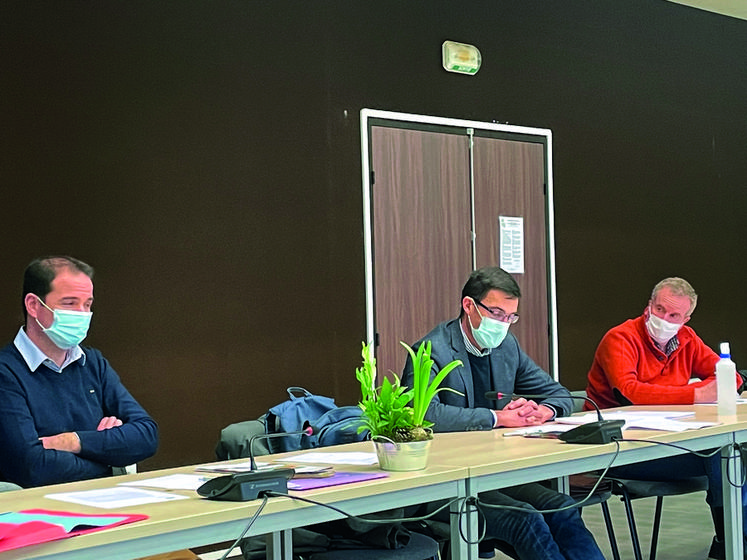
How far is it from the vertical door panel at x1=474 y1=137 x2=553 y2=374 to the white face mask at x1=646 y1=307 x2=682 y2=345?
1751 millimetres

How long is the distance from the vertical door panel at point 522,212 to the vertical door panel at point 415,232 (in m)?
0.13

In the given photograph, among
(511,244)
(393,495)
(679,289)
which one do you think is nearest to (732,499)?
(679,289)

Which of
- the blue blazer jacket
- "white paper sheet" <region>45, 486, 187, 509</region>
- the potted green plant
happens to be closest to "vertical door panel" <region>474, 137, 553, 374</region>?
the blue blazer jacket

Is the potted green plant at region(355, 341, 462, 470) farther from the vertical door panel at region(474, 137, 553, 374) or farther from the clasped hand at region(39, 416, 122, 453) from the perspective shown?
the vertical door panel at region(474, 137, 553, 374)

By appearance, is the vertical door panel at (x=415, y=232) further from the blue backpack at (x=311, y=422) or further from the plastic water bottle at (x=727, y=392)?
the blue backpack at (x=311, y=422)

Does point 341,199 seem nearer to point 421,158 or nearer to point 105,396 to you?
point 421,158

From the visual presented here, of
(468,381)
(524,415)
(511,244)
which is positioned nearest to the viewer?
(524,415)

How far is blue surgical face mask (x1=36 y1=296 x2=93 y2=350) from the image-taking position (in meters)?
3.21

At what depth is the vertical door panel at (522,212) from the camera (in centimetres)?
628

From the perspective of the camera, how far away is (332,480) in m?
2.36

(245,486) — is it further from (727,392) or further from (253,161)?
(253,161)

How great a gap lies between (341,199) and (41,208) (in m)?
1.67

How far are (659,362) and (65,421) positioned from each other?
2.68 m

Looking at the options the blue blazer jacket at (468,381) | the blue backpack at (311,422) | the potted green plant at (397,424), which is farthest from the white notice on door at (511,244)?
the potted green plant at (397,424)
